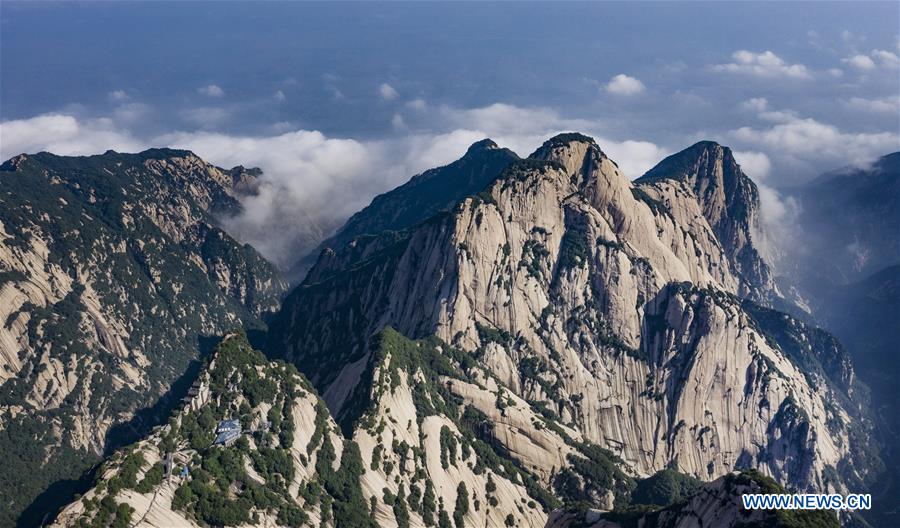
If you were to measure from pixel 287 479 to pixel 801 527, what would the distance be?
254ft

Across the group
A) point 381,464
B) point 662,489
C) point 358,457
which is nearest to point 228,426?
point 358,457

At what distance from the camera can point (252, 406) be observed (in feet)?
481

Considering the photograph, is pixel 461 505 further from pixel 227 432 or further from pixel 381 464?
pixel 227 432

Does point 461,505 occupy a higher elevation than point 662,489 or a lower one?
lower

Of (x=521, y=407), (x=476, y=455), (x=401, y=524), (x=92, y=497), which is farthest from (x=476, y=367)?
(x=92, y=497)

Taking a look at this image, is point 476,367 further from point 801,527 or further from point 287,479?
point 801,527

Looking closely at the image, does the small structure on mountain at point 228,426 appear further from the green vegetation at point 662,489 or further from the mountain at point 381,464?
the green vegetation at point 662,489

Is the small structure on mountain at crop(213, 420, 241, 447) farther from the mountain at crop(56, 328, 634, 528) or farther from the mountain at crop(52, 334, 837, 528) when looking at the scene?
the mountain at crop(56, 328, 634, 528)

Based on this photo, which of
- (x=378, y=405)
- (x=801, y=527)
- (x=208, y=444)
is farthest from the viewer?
(x=378, y=405)

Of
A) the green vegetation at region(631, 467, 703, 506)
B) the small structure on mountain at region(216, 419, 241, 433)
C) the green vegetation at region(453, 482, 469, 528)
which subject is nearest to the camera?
the small structure on mountain at region(216, 419, 241, 433)

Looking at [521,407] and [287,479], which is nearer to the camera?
[287,479]

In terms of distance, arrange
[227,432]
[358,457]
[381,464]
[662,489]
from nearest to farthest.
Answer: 1. [227,432]
2. [358,457]
3. [381,464]
4. [662,489]

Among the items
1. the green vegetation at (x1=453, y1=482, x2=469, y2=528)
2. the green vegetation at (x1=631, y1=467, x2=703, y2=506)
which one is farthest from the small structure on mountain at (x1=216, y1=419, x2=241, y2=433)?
the green vegetation at (x1=631, y1=467, x2=703, y2=506)

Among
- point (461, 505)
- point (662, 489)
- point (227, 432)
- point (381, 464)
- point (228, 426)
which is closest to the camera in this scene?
point (227, 432)
